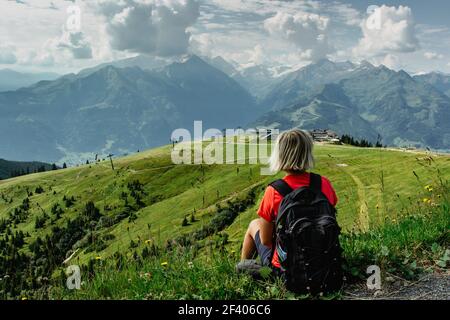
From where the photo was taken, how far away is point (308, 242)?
25.8 feet

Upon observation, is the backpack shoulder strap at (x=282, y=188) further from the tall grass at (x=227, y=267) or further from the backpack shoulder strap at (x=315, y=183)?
the tall grass at (x=227, y=267)

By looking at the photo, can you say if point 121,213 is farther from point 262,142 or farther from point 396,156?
point 396,156

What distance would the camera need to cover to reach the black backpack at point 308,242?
7.82 metres

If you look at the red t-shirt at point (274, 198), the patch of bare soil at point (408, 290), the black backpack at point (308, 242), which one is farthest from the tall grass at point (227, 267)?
the red t-shirt at point (274, 198)

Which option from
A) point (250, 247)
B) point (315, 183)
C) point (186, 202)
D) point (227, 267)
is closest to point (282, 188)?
point (315, 183)

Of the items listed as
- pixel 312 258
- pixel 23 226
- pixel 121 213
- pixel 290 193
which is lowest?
pixel 23 226

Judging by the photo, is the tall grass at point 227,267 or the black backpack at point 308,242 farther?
the tall grass at point 227,267

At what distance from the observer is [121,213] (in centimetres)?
16925

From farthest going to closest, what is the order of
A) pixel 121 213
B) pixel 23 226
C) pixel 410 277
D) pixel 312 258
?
pixel 23 226 < pixel 121 213 < pixel 410 277 < pixel 312 258

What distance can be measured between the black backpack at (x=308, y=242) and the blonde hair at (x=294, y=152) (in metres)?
0.48

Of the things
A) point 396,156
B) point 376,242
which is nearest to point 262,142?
point 396,156

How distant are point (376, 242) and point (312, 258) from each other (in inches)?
110

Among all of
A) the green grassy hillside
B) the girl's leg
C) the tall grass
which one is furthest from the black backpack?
the green grassy hillside

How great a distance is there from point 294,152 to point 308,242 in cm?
157
